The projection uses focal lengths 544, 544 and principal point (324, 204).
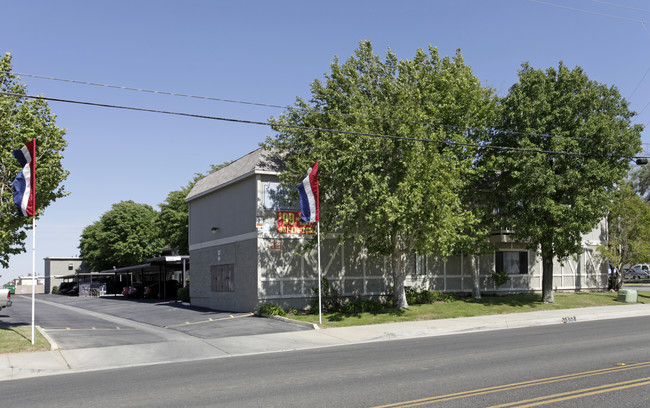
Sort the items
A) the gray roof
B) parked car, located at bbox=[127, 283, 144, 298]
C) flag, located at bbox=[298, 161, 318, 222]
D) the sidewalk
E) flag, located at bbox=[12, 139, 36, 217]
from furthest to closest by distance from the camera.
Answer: parked car, located at bbox=[127, 283, 144, 298] < the gray roof < flag, located at bbox=[298, 161, 318, 222] < flag, located at bbox=[12, 139, 36, 217] < the sidewalk

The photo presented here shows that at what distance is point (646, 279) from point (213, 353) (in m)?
58.5

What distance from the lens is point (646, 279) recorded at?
5916 centimetres

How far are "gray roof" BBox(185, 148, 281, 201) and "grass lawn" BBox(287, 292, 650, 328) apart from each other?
660 centimetres

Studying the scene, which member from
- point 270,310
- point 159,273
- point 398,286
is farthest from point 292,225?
point 159,273

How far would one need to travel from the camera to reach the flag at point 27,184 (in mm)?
15477

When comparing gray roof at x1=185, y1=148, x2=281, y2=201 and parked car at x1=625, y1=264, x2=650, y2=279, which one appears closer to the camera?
gray roof at x1=185, y1=148, x2=281, y2=201

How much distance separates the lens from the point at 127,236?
70000 mm

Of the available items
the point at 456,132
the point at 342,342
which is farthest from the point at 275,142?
the point at 342,342

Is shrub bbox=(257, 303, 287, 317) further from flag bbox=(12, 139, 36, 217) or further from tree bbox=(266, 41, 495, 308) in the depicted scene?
flag bbox=(12, 139, 36, 217)

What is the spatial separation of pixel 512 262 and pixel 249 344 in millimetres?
20766

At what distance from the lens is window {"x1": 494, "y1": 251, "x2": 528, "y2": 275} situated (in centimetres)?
3175

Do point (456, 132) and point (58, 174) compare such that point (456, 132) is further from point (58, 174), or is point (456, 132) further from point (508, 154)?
point (58, 174)

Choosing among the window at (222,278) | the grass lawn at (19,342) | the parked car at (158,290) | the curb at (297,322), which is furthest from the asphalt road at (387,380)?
the parked car at (158,290)

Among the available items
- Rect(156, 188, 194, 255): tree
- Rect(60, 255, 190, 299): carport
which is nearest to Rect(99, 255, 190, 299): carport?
Rect(60, 255, 190, 299): carport
